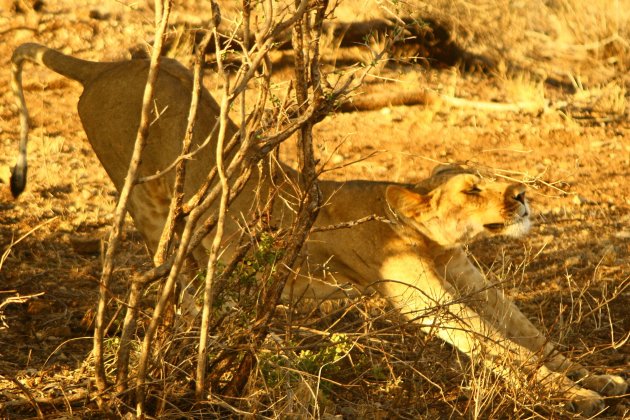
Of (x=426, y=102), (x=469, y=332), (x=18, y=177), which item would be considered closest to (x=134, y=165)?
(x=469, y=332)

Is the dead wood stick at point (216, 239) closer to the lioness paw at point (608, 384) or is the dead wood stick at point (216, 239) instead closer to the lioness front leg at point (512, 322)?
the lioness front leg at point (512, 322)

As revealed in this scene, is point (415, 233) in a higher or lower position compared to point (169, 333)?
lower

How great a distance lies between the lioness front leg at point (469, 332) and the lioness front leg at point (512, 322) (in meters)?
0.09

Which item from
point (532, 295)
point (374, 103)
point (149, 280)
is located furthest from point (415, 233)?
point (374, 103)

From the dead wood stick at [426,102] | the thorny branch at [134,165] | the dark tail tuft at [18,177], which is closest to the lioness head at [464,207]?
the thorny branch at [134,165]

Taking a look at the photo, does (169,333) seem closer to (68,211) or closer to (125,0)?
(68,211)

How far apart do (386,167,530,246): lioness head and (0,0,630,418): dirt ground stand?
0.36 feet

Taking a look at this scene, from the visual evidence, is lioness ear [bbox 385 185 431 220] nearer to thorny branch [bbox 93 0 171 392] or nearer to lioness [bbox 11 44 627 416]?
lioness [bbox 11 44 627 416]

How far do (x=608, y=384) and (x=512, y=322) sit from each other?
0.46 m

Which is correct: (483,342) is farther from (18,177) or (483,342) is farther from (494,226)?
(18,177)

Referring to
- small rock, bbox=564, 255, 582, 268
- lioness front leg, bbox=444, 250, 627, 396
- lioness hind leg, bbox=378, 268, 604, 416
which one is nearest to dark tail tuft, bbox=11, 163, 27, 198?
lioness hind leg, bbox=378, 268, 604, 416

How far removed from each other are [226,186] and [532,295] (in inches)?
110

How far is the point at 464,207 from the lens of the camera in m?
4.41

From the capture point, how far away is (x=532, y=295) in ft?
17.7
